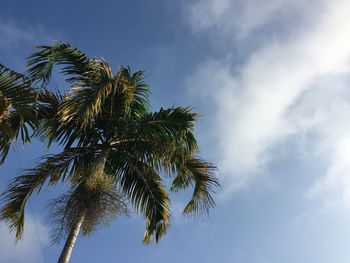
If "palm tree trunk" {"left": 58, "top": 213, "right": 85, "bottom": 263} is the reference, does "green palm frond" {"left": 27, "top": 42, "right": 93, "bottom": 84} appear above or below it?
above

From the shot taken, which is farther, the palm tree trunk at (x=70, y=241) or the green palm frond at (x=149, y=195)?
the green palm frond at (x=149, y=195)

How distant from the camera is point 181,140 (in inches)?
510

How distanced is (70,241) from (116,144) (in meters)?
2.88

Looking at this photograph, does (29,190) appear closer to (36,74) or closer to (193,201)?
(36,74)

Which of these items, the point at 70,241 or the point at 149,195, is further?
the point at 149,195

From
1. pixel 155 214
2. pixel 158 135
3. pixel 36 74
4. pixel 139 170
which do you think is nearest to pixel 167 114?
pixel 158 135

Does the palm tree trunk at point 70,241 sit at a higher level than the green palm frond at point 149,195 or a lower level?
→ lower

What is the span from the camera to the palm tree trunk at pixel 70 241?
11.3 metres

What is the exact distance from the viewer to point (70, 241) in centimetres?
1156

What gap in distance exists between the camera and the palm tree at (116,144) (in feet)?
40.3

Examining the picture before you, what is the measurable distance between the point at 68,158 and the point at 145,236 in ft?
9.42

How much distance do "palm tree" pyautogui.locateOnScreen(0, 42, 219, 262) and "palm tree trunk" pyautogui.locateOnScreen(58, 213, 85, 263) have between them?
0.89ft

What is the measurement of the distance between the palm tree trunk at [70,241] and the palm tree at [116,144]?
0.27 metres

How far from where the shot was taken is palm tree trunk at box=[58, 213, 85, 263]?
11.3 m
